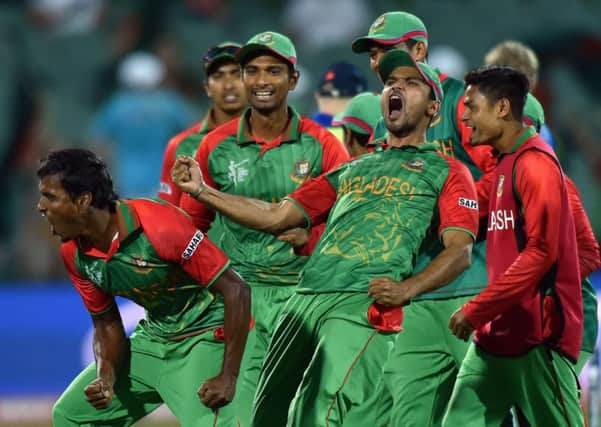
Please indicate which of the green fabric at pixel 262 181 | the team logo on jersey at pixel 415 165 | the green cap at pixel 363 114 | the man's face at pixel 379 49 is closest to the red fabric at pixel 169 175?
the green fabric at pixel 262 181

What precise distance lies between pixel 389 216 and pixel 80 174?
120cm

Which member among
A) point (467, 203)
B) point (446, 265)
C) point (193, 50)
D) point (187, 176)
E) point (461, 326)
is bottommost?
point (461, 326)

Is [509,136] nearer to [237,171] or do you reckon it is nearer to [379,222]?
[379,222]

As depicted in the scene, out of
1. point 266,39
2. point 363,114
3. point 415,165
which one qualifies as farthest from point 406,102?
point 363,114

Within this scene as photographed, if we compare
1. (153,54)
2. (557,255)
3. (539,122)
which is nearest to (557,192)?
(557,255)

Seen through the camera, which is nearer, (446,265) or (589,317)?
(446,265)

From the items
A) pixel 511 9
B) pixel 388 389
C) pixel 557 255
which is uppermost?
pixel 511 9

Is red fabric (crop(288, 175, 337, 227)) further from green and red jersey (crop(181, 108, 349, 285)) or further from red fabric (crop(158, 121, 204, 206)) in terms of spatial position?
red fabric (crop(158, 121, 204, 206))

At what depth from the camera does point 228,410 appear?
17.8 feet

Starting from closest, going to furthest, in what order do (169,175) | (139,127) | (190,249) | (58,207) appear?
(58,207) < (190,249) < (169,175) < (139,127)

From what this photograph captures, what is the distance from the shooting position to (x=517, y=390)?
5484mm

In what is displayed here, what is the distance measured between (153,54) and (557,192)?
10.0 meters

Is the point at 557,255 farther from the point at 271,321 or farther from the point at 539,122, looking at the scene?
the point at 271,321

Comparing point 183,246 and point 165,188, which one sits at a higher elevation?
point 165,188
